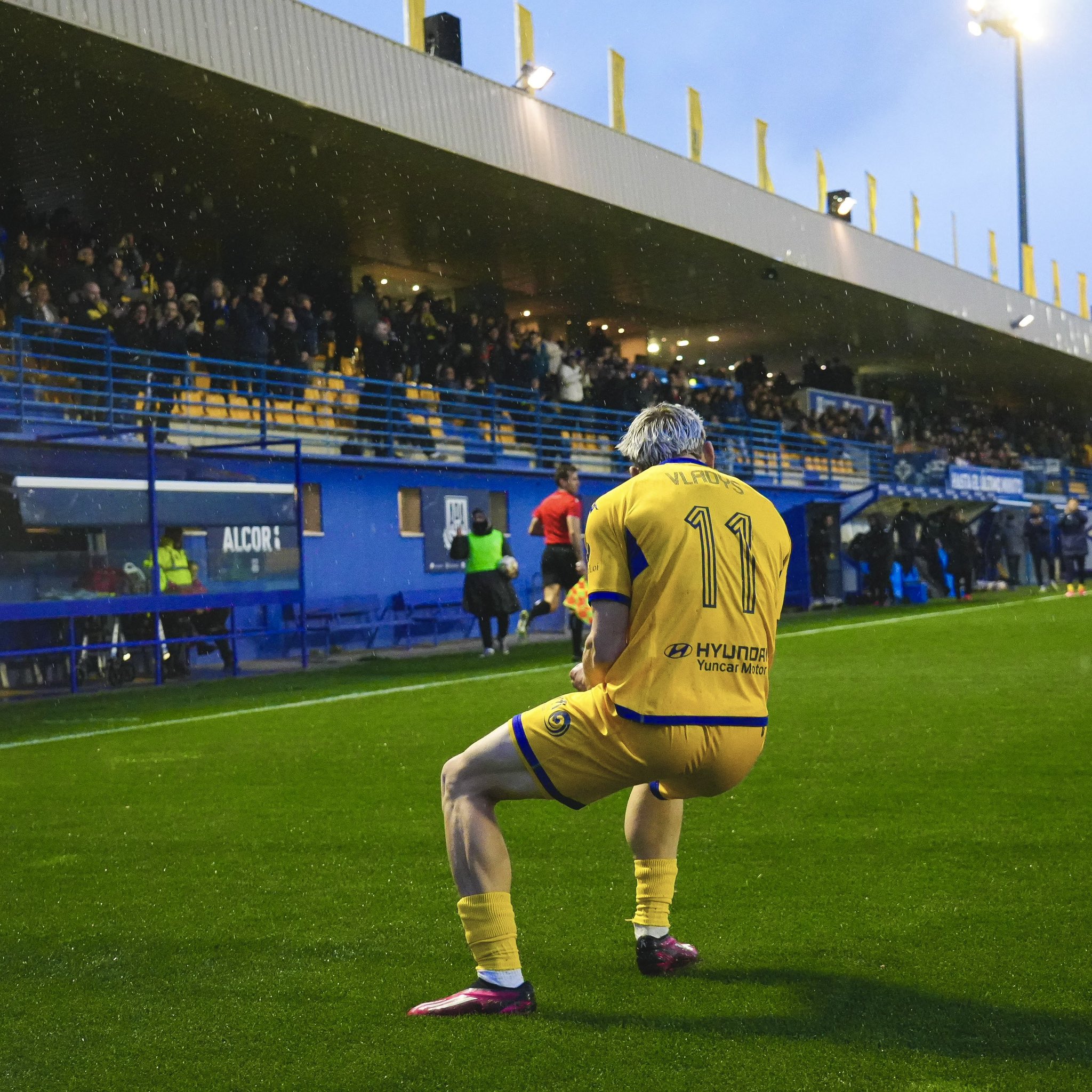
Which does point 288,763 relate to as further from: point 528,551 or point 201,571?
point 528,551

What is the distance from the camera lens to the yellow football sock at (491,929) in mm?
3764

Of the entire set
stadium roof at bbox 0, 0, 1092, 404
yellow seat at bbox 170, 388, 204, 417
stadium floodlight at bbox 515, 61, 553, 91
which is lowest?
yellow seat at bbox 170, 388, 204, 417

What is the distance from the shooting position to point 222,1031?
3691mm

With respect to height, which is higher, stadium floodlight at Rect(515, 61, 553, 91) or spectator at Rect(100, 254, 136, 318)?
stadium floodlight at Rect(515, 61, 553, 91)

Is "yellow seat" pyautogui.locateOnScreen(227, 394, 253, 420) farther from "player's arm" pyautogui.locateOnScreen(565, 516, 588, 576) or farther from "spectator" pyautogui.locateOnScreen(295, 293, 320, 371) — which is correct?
"player's arm" pyautogui.locateOnScreen(565, 516, 588, 576)

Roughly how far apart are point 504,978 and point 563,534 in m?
11.1

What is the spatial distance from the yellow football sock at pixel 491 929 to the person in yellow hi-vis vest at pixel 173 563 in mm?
11442

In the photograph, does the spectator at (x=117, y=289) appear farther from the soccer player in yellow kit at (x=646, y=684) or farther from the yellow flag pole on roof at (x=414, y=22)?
the soccer player in yellow kit at (x=646, y=684)

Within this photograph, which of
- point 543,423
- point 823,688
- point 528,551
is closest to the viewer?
point 823,688

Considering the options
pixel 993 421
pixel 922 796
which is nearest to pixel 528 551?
pixel 922 796

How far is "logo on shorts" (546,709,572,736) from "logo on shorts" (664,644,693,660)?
1.05 ft

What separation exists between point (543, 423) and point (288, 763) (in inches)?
706

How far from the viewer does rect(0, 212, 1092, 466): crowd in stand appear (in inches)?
677

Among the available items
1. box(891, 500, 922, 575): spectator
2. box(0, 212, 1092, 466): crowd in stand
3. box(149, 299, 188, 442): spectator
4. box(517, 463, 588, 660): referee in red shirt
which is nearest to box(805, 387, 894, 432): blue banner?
box(0, 212, 1092, 466): crowd in stand
